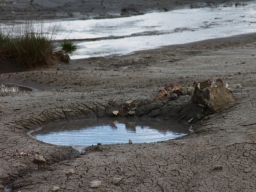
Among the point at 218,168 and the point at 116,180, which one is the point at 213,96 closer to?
the point at 218,168

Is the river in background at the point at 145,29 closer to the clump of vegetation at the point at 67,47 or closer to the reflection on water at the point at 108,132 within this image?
the clump of vegetation at the point at 67,47

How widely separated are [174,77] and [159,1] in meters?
14.8

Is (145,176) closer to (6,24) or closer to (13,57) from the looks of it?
(13,57)

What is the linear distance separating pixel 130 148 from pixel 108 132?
90 centimetres

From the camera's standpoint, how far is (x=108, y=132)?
6180 millimetres

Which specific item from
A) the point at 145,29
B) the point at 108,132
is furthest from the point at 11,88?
the point at 145,29

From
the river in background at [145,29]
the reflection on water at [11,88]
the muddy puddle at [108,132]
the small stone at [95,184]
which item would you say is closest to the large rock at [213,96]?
the muddy puddle at [108,132]

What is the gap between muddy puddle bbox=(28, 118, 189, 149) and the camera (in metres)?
5.91

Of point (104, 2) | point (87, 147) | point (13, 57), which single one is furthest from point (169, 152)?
point (104, 2)

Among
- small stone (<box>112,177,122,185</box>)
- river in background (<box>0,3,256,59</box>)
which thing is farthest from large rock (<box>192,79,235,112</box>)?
river in background (<box>0,3,256,59</box>)

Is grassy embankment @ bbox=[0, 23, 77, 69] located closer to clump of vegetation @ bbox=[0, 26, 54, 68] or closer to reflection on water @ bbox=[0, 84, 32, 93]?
clump of vegetation @ bbox=[0, 26, 54, 68]

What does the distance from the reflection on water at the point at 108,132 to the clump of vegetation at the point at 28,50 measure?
467 centimetres

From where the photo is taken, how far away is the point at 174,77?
8.50 meters

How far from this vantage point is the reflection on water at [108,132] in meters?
5.93
